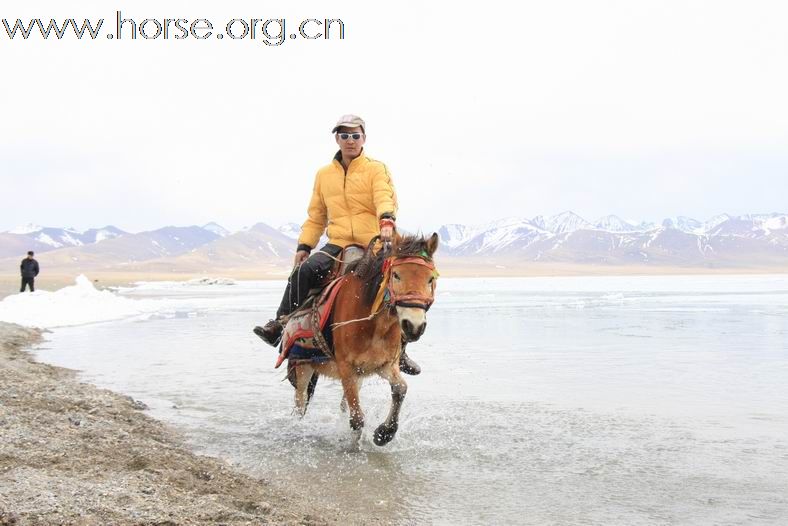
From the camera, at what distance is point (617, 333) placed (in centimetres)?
1773

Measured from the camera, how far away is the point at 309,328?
7.16 metres

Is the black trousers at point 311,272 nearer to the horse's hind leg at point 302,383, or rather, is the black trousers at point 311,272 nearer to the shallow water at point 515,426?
the horse's hind leg at point 302,383

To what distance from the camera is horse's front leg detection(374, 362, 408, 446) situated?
6.60 meters

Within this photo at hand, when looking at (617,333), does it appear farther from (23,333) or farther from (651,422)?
(23,333)

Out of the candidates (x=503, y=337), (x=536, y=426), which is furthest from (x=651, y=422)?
(x=503, y=337)

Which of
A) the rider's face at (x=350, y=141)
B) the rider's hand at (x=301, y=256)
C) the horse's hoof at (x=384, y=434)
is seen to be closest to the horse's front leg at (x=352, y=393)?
the horse's hoof at (x=384, y=434)

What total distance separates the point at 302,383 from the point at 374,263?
1982mm

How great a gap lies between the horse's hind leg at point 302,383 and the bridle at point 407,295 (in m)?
2.08

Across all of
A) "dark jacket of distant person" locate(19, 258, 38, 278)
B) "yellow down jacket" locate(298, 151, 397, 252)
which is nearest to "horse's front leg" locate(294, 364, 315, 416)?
"yellow down jacket" locate(298, 151, 397, 252)

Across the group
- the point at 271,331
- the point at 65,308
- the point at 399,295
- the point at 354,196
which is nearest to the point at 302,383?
the point at 271,331

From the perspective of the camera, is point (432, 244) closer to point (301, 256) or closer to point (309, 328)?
point (309, 328)

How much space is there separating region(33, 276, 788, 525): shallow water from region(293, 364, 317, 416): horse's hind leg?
218 mm

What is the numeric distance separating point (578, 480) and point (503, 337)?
11629mm

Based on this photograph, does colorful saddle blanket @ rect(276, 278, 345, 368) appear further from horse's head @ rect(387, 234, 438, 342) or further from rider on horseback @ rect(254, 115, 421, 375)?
horse's head @ rect(387, 234, 438, 342)
